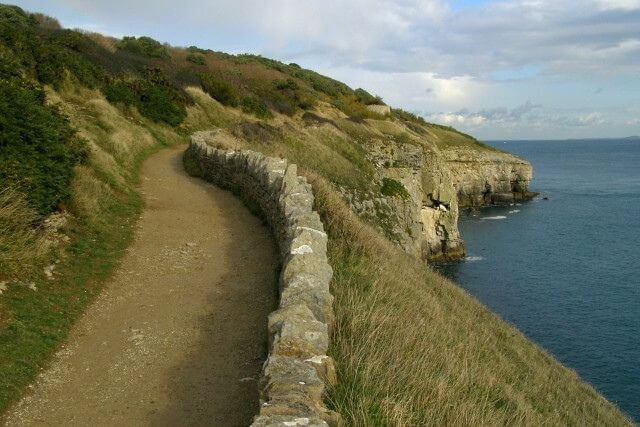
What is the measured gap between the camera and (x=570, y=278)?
3272 cm

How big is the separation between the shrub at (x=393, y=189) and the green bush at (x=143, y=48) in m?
29.9

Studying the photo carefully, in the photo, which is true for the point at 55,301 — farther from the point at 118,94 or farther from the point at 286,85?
the point at 286,85

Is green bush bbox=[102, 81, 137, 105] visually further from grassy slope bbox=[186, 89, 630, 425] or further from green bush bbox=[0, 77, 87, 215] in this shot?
grassy slope bbox=[186, 89, 630, 425]

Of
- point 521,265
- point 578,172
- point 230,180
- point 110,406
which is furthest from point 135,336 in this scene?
point 578,172

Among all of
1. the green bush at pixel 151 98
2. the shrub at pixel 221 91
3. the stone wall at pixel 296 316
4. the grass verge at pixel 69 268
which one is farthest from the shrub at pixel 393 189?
the stone wall at pixel 296 316

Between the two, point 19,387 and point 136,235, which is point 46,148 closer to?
point 136,235

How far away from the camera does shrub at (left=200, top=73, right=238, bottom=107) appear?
39219 millimetres

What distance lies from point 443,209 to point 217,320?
3312cm

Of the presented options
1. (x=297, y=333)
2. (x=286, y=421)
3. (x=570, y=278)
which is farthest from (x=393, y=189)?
(x=286, y=421)

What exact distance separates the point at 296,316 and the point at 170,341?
250cm

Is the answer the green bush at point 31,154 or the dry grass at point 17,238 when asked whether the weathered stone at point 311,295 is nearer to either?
the dry grass at point 17,238

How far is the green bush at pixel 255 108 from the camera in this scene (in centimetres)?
3931

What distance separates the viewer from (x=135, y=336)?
7520 mm

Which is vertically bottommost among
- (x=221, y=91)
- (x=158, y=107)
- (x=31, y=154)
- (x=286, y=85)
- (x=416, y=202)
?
(x=416, y=202)
